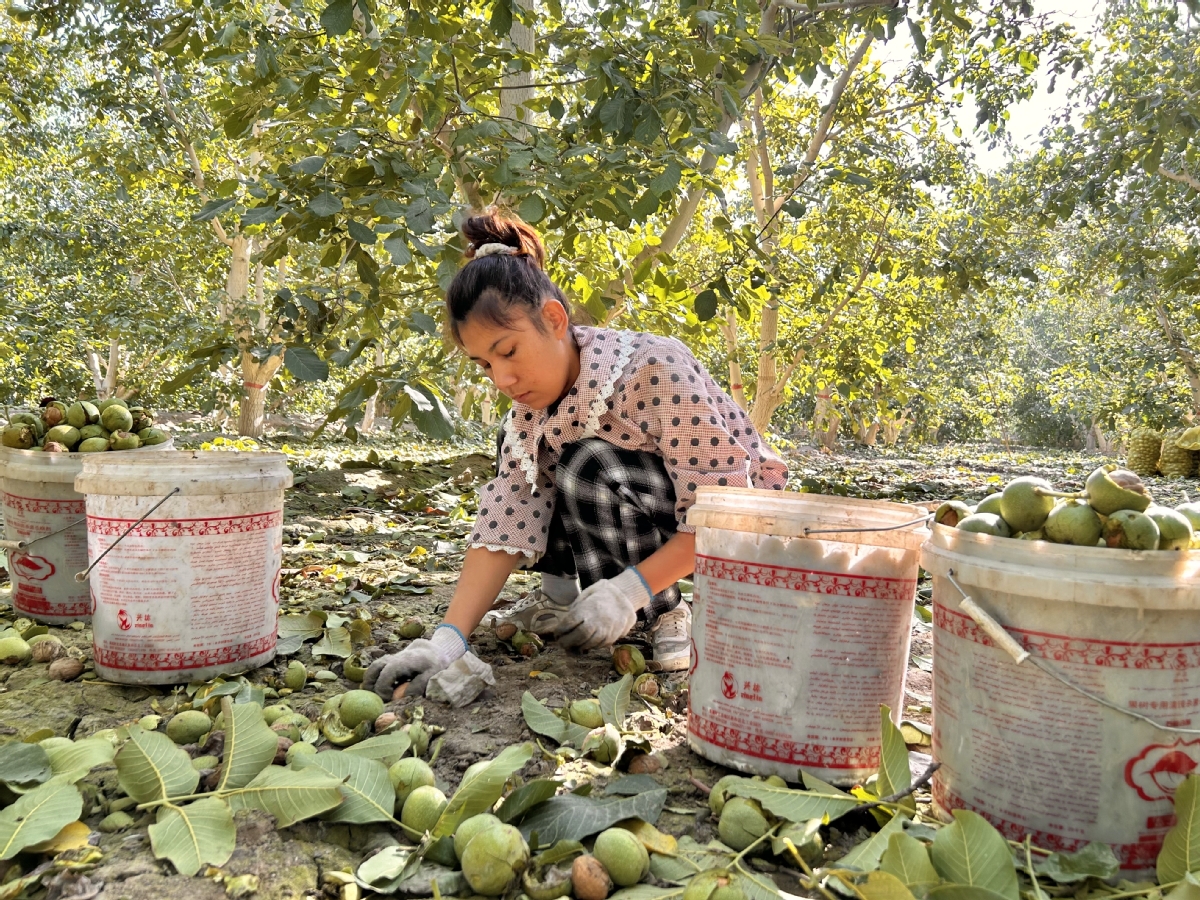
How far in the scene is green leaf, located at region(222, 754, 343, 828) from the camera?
1.31m

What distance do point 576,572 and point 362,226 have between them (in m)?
1.35

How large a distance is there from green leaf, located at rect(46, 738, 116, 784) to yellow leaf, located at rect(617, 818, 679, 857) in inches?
36.0

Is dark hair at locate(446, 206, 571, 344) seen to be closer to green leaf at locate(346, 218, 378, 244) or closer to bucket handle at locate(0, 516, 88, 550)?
green leaf at locate(346, 218, 378, 244)

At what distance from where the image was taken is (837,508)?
1.50m

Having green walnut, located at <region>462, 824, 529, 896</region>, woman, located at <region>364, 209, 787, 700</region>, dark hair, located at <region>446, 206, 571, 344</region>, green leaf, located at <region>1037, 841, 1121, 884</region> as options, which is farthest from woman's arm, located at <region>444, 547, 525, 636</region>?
green leaf, located at <region>1037, 841, 1121, 884</region>

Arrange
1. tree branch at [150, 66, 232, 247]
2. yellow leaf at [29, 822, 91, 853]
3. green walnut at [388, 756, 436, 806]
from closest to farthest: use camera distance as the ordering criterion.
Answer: yellow leaf at [29, 822, 91, 853], green walnut at [388, 756, 436, 806], tree branch at [150, 66, 232, 247]

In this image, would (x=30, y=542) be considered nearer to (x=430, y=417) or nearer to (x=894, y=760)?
(x=430, y=417)

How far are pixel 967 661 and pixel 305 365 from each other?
206 cm

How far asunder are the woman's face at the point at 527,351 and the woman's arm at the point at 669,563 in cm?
52

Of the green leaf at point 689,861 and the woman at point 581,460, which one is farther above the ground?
the woman at point 581,460

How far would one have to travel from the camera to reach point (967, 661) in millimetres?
1292

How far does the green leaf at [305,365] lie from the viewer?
8.23 feet

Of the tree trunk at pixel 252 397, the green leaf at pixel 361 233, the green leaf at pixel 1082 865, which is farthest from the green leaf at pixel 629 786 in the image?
the tree trunk at pixel 252 397

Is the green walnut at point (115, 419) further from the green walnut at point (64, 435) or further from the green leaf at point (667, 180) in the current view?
the green leaf at point (667, 180)
